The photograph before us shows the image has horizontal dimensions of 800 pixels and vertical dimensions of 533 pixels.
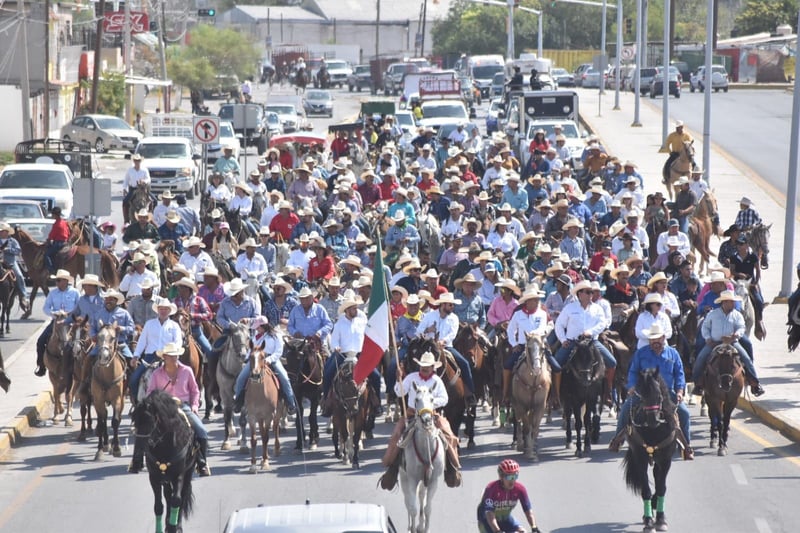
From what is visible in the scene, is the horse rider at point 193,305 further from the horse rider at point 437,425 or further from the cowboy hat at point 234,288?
the horse rider at point 437,425

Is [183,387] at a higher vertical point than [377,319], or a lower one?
lower

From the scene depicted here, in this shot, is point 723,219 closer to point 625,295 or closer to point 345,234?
point 345,234

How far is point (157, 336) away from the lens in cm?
1934

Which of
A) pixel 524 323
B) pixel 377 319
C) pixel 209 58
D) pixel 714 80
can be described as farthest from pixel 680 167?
pixel 209 58

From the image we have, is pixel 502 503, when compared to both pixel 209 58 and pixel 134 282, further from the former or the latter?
pixel 209 58

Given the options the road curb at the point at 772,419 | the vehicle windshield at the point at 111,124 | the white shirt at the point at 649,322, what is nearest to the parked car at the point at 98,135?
the vehicle windshield at the point at 111,124

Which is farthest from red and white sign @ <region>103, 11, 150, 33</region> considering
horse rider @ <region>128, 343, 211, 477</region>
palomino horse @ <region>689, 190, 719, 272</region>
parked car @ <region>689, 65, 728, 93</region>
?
horse rider @ <region>128, 343, 211, 477</region>

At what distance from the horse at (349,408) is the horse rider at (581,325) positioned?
101 inches

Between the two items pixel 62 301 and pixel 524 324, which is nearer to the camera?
pixel 524 324

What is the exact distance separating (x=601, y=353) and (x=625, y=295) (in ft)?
8.75

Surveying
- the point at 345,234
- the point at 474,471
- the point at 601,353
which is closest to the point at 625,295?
the point at 601,353

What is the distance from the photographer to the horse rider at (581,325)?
66.8 ft

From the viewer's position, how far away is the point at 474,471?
1938 cm

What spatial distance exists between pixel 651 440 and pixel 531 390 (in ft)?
10.7
